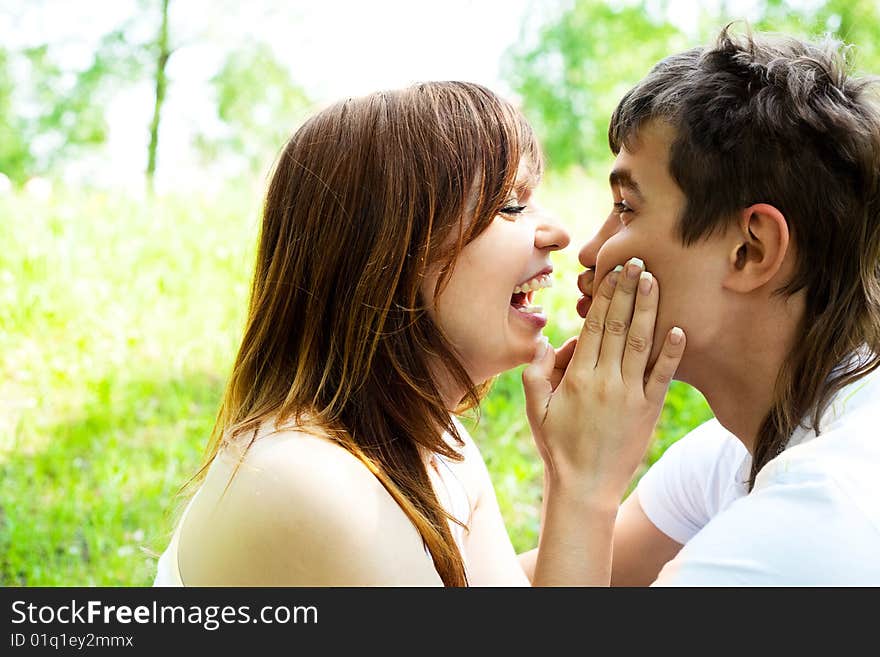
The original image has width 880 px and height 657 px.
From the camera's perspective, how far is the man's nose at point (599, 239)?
2580mm

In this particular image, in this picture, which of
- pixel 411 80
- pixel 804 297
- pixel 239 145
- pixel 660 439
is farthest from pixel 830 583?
pixel 239 145

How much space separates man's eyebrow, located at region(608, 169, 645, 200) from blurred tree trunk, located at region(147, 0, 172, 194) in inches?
453

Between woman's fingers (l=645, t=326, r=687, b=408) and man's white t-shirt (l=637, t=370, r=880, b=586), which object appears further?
woman's fingers (l=645, t=326, r=687, b=408)

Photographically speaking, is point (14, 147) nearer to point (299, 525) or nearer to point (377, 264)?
point (377, 264)

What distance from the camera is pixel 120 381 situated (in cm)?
525

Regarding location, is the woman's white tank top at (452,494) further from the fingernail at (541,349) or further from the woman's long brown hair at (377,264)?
the fingernail at (541,349)

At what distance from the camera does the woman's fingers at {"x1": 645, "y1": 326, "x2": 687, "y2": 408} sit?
2414 millimetres

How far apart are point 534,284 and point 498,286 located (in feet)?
0.49

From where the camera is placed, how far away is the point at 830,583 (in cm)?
189

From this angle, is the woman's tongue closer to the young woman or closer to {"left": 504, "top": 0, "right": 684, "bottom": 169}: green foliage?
the young woman

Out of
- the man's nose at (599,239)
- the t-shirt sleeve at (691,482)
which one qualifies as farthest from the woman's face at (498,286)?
the t-shirt sleeve at (691,482)

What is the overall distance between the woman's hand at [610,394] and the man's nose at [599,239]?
13 centimetres

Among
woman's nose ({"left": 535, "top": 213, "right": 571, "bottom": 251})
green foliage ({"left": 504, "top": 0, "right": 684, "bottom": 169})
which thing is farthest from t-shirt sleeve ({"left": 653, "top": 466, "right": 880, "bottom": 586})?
green foliage ({"left": 504, "top": 0, "right": 684, "bottom": 169})

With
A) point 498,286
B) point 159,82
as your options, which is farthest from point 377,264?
point 159,82
